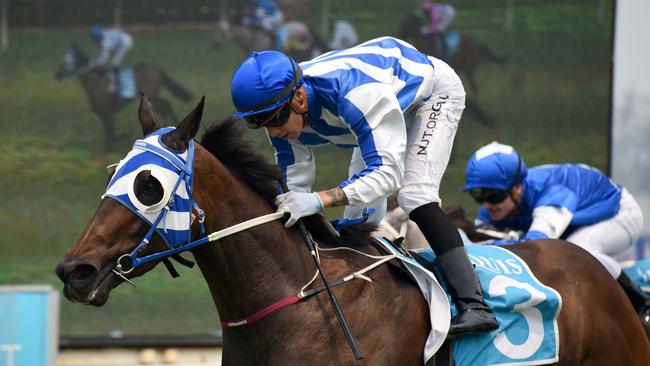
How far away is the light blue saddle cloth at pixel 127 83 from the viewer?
267 inches

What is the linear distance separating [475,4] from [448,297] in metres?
3.84

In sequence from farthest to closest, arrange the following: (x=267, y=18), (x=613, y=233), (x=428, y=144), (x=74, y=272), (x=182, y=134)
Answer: (x=267, y=18) → (x=613, y=233) → (x=428, y=144) → (x=182, y=134) → (x=74, y=272)

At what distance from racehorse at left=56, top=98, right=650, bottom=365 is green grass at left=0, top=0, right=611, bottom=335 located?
3498 mm

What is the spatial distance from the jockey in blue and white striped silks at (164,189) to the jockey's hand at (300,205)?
329 millimetres

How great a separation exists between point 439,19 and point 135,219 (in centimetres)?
423

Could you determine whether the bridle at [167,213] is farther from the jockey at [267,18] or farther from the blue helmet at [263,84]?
the jockey at [267,18]

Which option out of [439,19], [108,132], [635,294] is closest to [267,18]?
[439,19]

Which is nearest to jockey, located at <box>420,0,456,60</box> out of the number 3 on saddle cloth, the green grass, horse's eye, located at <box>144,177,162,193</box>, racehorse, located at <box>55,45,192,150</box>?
the green grass

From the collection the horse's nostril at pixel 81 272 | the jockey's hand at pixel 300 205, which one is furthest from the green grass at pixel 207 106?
the horse's nostril at pixel 81 272

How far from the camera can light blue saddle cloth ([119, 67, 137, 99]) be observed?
677 cm

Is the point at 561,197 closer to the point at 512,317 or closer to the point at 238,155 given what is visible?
the point at 512,317

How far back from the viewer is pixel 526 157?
680 centimetres

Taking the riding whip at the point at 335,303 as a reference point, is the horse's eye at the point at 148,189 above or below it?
above

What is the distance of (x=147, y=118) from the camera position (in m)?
3.13
